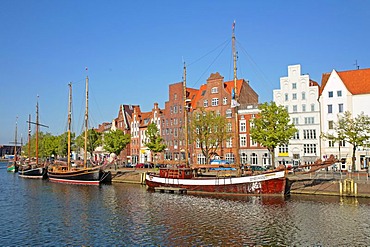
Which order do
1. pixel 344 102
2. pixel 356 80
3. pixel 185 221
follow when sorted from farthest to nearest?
1. pixel 356 80
2. pixel 344 102
3. pixel 185 221

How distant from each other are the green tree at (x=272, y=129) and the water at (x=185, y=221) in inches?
568

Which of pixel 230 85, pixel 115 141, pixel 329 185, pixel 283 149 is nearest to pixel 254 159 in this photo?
pixel 283 149

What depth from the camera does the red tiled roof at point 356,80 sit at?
2635 inches

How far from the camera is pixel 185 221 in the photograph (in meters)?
31.7

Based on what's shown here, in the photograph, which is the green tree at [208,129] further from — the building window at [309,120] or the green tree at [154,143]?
the building window at [309,120]

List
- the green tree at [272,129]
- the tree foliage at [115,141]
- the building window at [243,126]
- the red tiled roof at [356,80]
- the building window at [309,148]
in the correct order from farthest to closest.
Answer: the tree foliage at [115,141] < the building window at [243,126] < the building window at [309,148] < the red tiled roof at [356,80] < the green tree at [272,129]

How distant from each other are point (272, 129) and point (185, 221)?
29.5 meters

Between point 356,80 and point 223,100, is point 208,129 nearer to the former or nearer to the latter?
point 223,100

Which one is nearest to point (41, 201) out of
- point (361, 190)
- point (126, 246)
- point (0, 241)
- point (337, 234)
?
point (0, 241)

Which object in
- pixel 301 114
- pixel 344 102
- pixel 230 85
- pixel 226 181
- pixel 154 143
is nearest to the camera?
pixel 226 181

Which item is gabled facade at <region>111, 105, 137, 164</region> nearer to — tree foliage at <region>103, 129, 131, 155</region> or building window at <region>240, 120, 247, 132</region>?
tree foliage at <region>103, 129, 131, 155</region>

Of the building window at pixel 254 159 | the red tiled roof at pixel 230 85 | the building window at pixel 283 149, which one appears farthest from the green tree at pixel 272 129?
the red tiled roof at pixel 230 85

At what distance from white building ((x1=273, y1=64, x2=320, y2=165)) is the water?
96.7 feet

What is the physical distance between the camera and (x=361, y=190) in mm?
42438
